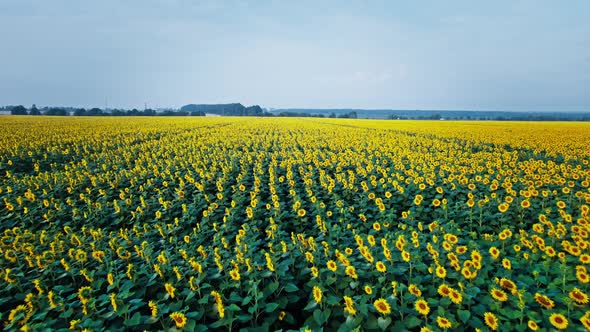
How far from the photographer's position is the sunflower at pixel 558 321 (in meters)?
2.23

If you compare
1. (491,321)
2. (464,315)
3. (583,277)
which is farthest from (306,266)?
(583,277)

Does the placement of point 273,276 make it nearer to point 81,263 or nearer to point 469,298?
point 469,298

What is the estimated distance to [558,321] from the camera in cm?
228

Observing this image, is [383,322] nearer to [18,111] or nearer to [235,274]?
[235,274]

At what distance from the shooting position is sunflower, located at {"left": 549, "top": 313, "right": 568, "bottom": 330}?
7.30ft

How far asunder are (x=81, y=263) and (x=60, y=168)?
936 centimetres

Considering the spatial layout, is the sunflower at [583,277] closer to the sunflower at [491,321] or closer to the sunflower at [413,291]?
the sunflower at [491,321]

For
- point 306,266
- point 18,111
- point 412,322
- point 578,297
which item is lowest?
point 306,266

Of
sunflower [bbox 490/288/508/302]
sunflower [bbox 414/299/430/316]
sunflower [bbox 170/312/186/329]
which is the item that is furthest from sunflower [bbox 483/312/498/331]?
sunflower [bbox 170/312/186/329]

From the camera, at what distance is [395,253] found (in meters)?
3.66

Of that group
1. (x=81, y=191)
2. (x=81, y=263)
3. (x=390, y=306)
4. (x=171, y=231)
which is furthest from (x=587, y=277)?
(x=81, y=191)

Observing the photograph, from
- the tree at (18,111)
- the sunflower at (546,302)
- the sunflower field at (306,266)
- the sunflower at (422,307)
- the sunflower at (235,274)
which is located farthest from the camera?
the tree at (18,111)

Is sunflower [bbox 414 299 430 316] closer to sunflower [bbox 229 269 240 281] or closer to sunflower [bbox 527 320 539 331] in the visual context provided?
sunflower [bbox 527 320 539 331]

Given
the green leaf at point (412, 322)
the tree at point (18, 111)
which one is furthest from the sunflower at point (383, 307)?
the tree at point (18, 111)
